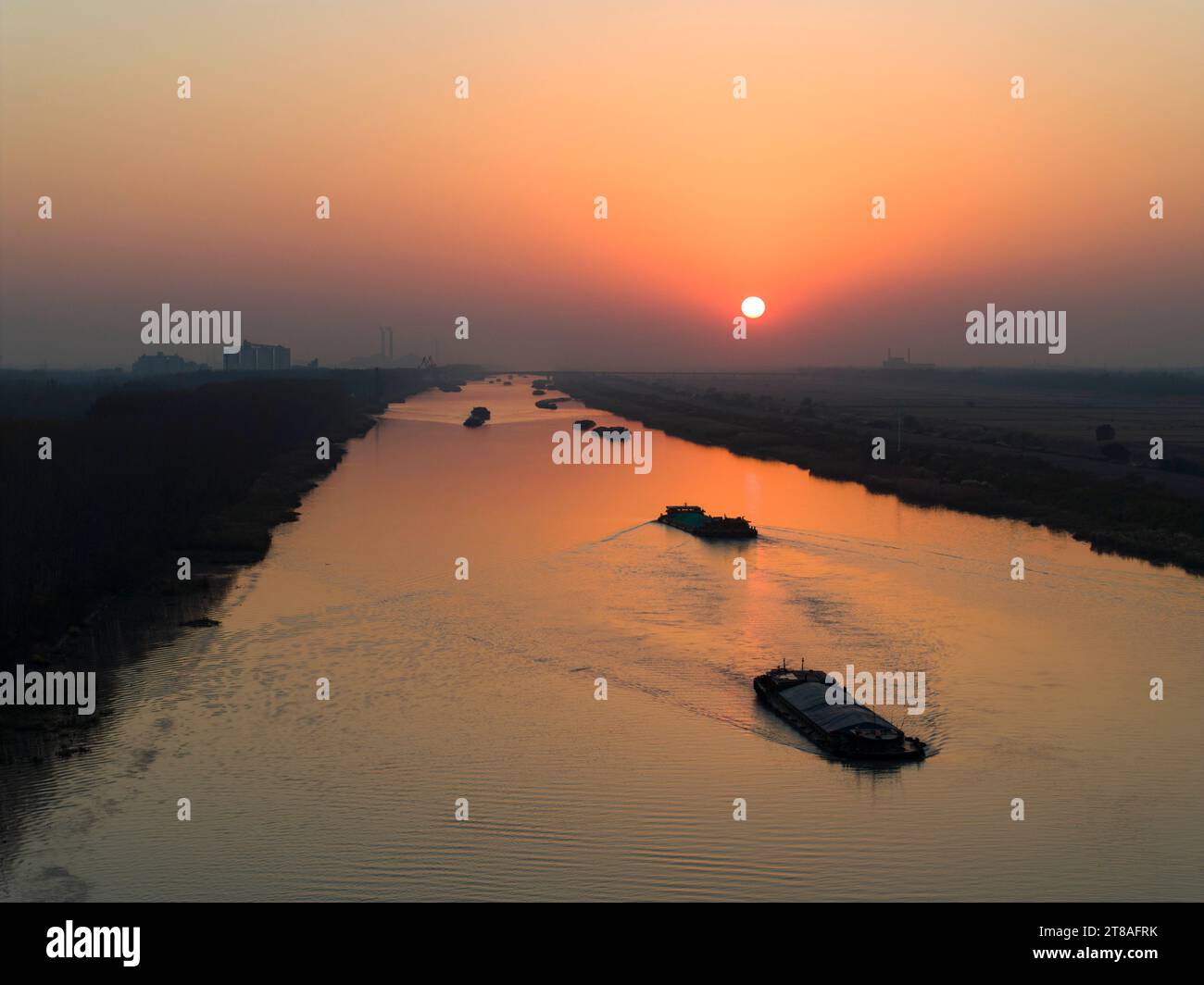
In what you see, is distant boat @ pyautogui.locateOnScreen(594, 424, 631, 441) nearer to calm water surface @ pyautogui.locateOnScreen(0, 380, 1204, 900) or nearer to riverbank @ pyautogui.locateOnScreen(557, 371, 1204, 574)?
riverbank @ pyautogui.locateOnScreen(557, 371, 1204, 574)

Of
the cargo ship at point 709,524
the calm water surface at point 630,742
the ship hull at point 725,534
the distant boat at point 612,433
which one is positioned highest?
the distant boat at point 612,433

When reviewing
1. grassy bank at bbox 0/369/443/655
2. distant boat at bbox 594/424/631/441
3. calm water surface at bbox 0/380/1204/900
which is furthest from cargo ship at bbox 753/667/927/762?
distant boat at bbox 594/424/631/441

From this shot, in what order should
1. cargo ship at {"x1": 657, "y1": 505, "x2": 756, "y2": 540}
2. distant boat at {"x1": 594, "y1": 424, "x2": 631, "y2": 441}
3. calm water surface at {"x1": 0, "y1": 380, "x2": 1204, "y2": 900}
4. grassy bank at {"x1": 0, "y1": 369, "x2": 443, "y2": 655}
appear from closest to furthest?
calm water surface at {"x1": 0, "y1": 380, "x2": 1204, "y2": 900}, grassy bank at {"x1": 0, "y1": 369, "x2": 443, "y2": 655}, cargo ship at {"x1": 657, "y1": 505, "x2": 756, "y2": 540}, distant boat at {"x1": 594, "y1": 424, "x2": 631, "y2": 441}

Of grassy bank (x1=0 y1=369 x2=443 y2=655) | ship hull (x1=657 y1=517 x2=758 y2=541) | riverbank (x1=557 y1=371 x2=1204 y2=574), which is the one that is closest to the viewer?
grassy bank (x1=0 y1=369 x2=443 y2=655)

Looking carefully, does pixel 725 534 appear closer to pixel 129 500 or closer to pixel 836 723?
pixel 129 500

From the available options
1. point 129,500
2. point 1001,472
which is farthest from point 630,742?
point 1001,472

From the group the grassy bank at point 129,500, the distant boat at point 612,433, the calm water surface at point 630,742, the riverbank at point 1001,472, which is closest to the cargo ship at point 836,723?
the calm water surface at point 630,742

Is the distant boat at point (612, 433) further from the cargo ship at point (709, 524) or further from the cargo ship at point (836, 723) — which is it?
the cargo ship at point (836, 723)

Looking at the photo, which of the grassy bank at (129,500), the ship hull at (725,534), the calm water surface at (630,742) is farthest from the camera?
the ship hull at (725,534)
